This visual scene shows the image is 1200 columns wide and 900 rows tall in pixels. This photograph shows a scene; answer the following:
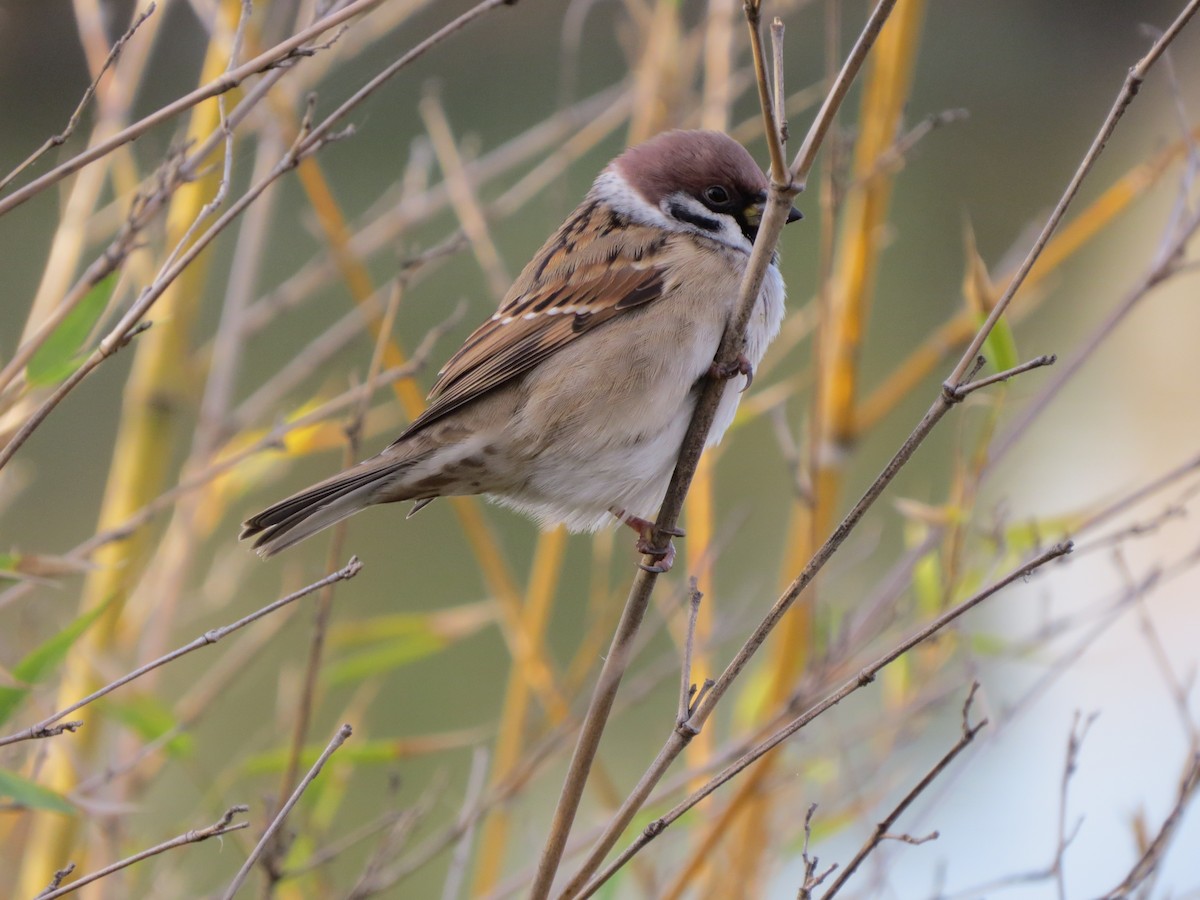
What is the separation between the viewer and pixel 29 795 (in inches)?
60.4

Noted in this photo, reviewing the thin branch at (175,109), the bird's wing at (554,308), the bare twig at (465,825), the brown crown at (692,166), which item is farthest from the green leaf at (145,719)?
the brown crown at (692,166)

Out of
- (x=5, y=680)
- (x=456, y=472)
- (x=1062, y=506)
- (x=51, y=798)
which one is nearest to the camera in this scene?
(x=51, y=798)

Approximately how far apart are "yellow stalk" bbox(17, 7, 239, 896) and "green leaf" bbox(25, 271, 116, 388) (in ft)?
1.80

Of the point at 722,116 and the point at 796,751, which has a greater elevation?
the point at 722,116

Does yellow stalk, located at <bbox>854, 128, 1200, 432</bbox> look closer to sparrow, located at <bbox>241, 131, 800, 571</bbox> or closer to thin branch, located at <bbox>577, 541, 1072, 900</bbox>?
sparrow, located at <bbox>241, 131, 800, 571</bbox>

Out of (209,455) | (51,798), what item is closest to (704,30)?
(209,455)

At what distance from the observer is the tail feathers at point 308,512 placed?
1965 mm

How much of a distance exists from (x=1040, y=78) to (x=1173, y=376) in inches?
132

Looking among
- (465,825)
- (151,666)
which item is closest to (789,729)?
(151,666)

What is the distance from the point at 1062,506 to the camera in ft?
19.1

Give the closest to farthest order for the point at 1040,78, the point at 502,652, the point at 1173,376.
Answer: the point at 502,652
the point at 1173,376
the point at 1040,78

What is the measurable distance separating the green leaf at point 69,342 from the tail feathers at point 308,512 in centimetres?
34

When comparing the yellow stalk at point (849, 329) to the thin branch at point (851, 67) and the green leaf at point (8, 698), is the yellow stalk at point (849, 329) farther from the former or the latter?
the green leaf at point (8, 698)

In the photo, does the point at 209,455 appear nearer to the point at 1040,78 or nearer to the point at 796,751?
the point at 796,751
